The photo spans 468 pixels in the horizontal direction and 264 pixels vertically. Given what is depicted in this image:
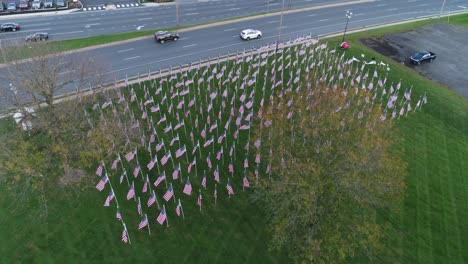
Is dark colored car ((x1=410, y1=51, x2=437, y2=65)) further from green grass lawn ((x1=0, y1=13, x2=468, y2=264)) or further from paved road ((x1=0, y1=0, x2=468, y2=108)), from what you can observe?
green grass lawn ((x1=0, y1=13, x2=468, y2=264))

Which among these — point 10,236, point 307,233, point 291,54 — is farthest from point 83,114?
point 291,54

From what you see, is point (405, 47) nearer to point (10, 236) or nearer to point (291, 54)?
point (291, 54)

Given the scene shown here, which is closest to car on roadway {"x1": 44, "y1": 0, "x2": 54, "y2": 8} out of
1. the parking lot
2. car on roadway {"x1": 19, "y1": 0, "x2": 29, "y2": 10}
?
car on roadway {"x1": 19, "y1": 0, "x2": 29, "y2": 10}

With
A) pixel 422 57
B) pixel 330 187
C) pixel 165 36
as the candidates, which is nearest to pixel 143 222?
pixel 330 187

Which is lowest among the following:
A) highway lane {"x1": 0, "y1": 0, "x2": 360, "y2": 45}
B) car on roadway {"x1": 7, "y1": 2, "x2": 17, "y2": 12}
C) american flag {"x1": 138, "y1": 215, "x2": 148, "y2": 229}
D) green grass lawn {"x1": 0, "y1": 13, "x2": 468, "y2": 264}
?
green grass lawn {"x1": 0, "y1": 13, "x2": 468, "y2": 264}

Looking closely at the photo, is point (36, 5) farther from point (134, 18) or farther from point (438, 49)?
point (438, 49)
